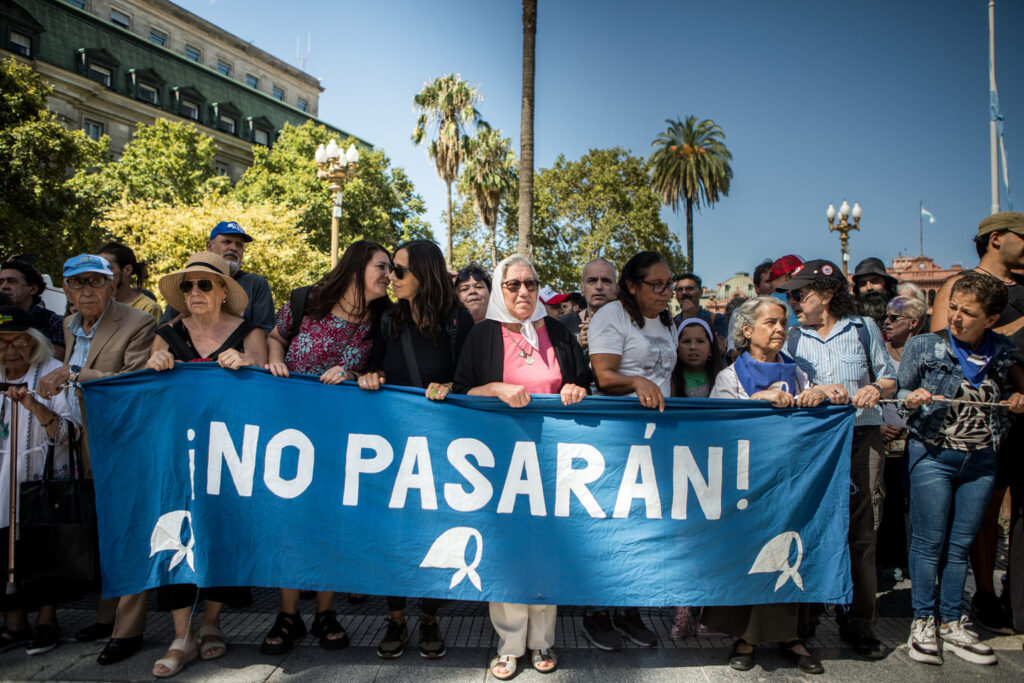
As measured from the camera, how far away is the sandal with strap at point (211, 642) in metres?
3.16

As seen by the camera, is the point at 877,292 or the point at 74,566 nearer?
the point at 74,566

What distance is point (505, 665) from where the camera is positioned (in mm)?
3021

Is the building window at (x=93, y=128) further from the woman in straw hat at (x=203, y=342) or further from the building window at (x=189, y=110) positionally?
the woman in straw hat at (x=203, y=342)

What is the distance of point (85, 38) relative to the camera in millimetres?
37938

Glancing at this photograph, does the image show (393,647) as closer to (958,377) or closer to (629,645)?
(629,645)

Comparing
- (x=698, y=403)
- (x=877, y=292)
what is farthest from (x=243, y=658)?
(x=877, y=292)

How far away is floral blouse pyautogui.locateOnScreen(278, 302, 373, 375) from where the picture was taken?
3531mm

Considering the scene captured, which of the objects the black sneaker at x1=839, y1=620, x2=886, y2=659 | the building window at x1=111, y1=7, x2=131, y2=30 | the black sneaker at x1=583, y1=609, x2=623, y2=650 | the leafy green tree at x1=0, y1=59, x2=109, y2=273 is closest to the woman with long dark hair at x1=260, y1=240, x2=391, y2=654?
the black sneaker at x1=583, y1=609, x2=623, y2=650

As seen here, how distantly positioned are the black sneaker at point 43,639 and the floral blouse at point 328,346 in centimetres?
185

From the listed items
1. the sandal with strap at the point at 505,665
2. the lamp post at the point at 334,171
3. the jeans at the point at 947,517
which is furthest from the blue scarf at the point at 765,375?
the lamp post at the point at 334,171

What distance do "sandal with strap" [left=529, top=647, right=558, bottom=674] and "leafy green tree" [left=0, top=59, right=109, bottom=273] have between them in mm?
19866

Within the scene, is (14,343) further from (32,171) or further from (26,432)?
(32,171)

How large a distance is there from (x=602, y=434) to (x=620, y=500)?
353mm

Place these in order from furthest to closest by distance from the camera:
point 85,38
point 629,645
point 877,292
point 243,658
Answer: point 85,38
point 877,292
point 629,645
point 243,658
